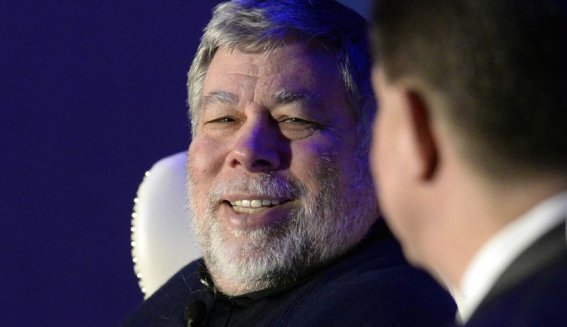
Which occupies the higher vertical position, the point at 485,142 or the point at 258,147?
the point at 485,142

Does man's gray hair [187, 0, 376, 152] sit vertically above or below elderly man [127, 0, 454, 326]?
above

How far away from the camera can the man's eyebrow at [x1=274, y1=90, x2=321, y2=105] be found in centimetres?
176

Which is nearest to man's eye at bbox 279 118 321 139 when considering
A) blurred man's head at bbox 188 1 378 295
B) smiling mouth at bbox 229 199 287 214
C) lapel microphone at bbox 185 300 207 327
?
blurred man's head at bbox 188 1 378 295

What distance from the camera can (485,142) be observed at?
80 centimetres

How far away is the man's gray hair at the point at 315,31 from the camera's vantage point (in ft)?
5.75

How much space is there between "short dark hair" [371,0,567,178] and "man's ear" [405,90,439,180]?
17 millimetres

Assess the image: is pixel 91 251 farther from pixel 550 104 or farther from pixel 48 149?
pixel 550 104

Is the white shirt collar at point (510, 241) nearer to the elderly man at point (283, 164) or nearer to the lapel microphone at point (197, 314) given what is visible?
the elderly man at point (283, 164)

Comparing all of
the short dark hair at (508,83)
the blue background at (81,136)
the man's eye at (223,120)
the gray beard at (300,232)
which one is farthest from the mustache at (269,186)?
the short dark hair at (508,83)

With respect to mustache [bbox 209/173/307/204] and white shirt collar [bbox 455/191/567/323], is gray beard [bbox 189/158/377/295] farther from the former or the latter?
white shirt collar [bbox 455/191/567/323]

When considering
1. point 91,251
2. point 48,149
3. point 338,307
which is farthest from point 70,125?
point 338,307

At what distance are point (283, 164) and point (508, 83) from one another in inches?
37.1

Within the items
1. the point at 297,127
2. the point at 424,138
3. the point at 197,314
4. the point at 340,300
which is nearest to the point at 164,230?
the point at 197,314

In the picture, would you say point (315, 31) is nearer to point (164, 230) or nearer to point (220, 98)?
point (220, 98)
